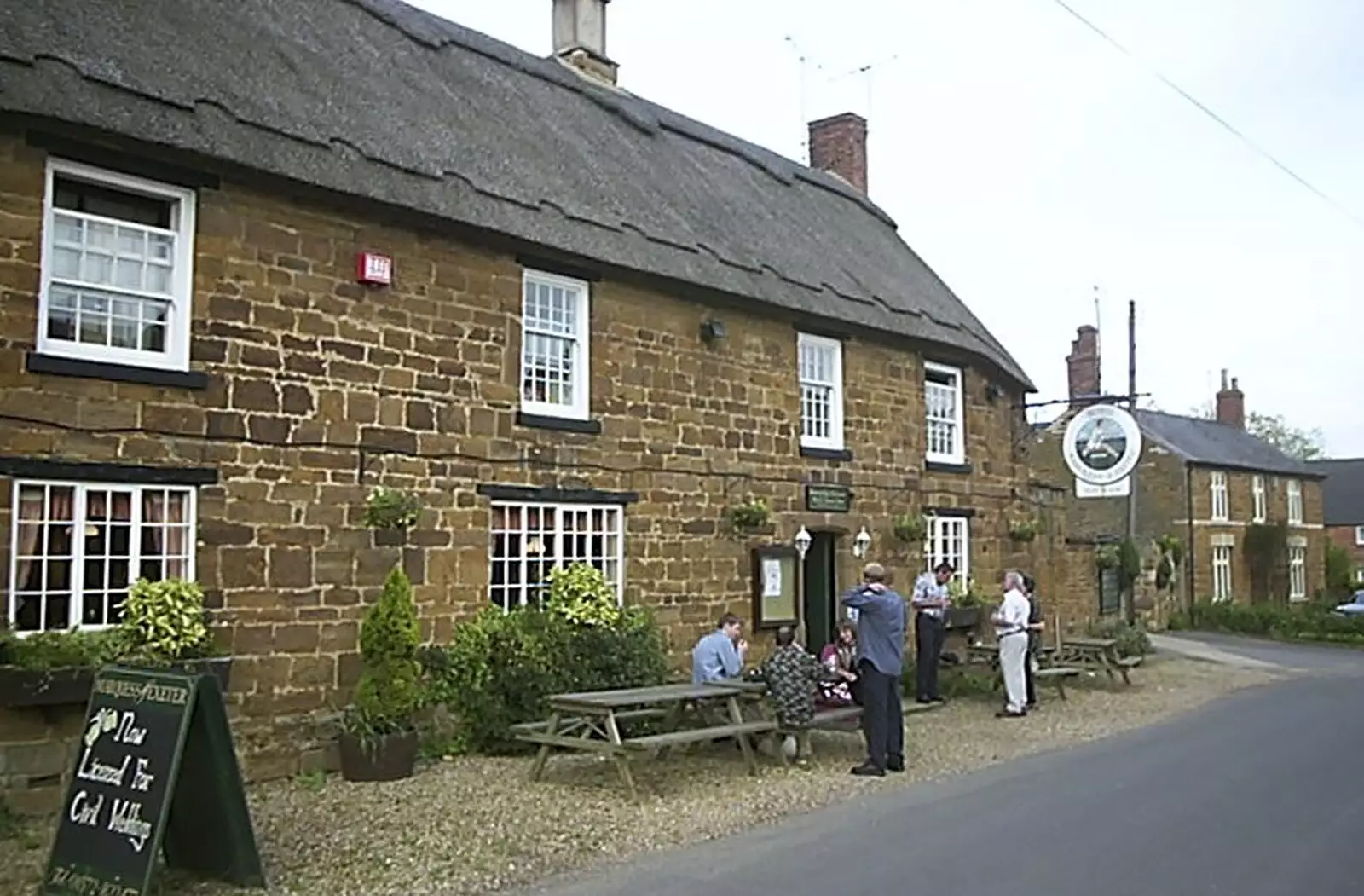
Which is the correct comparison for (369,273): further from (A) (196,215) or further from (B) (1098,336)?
(B) (1098,336)

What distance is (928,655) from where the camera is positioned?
17.0 m

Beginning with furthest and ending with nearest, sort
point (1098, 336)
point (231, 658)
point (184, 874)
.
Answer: point (1098, 336)
point (231, 658)
point (184, 874)

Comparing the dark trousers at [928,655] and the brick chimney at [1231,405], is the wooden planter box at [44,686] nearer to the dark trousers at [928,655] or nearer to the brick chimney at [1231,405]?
the dark trousers at [928,655]

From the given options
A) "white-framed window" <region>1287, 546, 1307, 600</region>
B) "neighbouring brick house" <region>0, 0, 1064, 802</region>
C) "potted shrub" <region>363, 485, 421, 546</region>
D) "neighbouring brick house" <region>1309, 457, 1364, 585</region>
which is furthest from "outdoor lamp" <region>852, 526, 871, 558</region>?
"neighbouring brick house" <region>1309, 457, 1364, 585</region>

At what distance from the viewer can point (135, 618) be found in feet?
32.6

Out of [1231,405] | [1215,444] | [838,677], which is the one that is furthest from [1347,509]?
[838,677]

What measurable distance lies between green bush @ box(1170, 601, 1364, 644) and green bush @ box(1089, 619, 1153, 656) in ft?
33.3

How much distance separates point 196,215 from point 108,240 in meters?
0.76

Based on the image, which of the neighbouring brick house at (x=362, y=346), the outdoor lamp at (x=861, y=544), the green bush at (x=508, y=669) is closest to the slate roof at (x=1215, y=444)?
the outdoor lamp at (x=861, y=544)

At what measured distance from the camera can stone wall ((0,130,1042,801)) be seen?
10445 mm

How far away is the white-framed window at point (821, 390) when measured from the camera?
18125 millimetres

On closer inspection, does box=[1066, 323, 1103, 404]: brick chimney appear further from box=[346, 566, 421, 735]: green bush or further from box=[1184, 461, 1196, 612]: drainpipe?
box=[346, 566, 421, 735]: green bush

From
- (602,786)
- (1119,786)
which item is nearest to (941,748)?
(1119,786)

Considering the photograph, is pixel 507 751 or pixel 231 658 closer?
pixel 231 658
